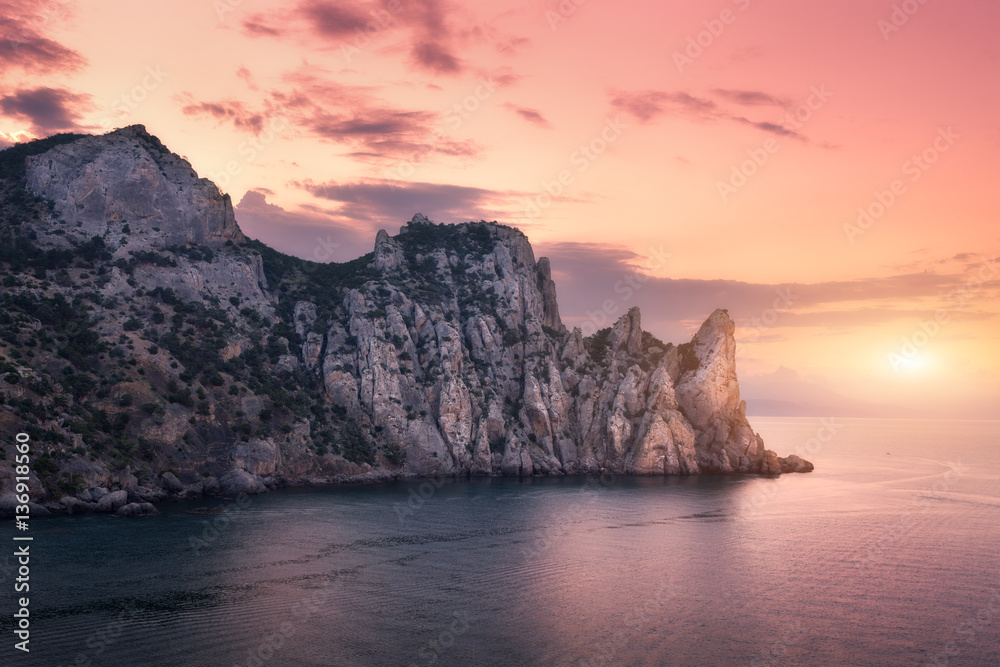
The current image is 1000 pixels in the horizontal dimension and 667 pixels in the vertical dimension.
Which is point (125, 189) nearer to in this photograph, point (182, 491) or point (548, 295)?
point (182, 491)

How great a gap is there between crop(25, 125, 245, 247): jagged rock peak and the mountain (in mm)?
385

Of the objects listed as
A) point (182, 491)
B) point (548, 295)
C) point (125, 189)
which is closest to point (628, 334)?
point (548, 295)

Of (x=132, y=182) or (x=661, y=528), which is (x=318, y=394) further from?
(x=661, y=528)

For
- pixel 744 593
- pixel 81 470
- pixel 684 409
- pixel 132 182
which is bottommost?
pixel 744 593

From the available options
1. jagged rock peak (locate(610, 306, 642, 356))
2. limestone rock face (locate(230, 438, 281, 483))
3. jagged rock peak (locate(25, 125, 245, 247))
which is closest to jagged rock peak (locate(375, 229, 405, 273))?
jagged rock peak (locate(25, 125, 245, 247))

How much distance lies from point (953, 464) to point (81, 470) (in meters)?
187

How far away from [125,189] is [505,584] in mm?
116788

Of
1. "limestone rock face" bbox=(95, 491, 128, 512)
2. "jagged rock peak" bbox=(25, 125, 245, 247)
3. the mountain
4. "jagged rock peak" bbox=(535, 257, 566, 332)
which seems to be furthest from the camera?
"jagged rock peak" bbox=(535, 257, 566, 332)

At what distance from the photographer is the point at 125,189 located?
5118 inches

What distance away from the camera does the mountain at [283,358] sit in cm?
9150

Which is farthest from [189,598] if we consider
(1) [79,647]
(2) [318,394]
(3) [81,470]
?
(2) [318,394]

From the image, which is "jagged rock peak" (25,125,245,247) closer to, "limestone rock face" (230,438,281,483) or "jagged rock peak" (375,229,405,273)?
"jagged rock peak" (375,229,405,273)

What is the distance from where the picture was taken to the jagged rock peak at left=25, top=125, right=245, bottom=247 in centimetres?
12650

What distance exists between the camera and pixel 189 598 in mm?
46344
